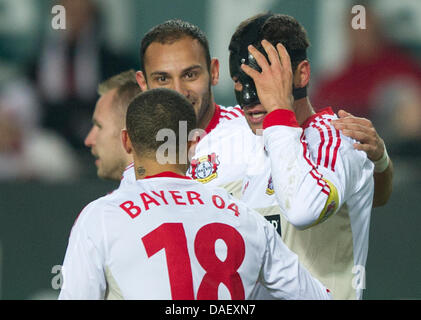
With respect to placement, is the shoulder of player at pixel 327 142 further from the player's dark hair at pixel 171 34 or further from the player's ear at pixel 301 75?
the player's dark hair at pixel 171 34

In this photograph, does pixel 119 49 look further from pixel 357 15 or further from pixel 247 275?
pixel 247 275

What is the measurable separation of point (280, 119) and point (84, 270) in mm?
1034

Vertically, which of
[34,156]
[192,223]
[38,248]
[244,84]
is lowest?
[38,248]

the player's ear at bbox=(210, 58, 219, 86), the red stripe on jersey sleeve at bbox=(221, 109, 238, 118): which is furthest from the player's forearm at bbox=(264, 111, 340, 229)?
the player's ear at bbox=(210, 58, 219, 86)

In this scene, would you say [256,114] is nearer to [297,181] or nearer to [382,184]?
[297,181]

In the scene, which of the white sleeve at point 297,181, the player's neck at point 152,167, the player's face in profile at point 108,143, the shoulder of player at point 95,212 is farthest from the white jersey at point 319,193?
the player's face in profile at point 108,143

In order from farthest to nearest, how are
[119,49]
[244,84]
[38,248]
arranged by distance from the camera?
[119,49] < [38,248] < [244,84]

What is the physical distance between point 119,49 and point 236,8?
1138mm

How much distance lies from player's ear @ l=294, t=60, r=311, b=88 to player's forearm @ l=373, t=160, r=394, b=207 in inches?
24.0

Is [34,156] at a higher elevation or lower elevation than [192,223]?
lower

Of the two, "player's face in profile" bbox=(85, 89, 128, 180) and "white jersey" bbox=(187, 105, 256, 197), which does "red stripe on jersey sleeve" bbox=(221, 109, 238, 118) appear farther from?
"player's face in profile" bbox=(85, 89, 128, 180)

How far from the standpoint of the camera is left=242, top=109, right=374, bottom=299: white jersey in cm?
307

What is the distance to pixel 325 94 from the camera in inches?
267
